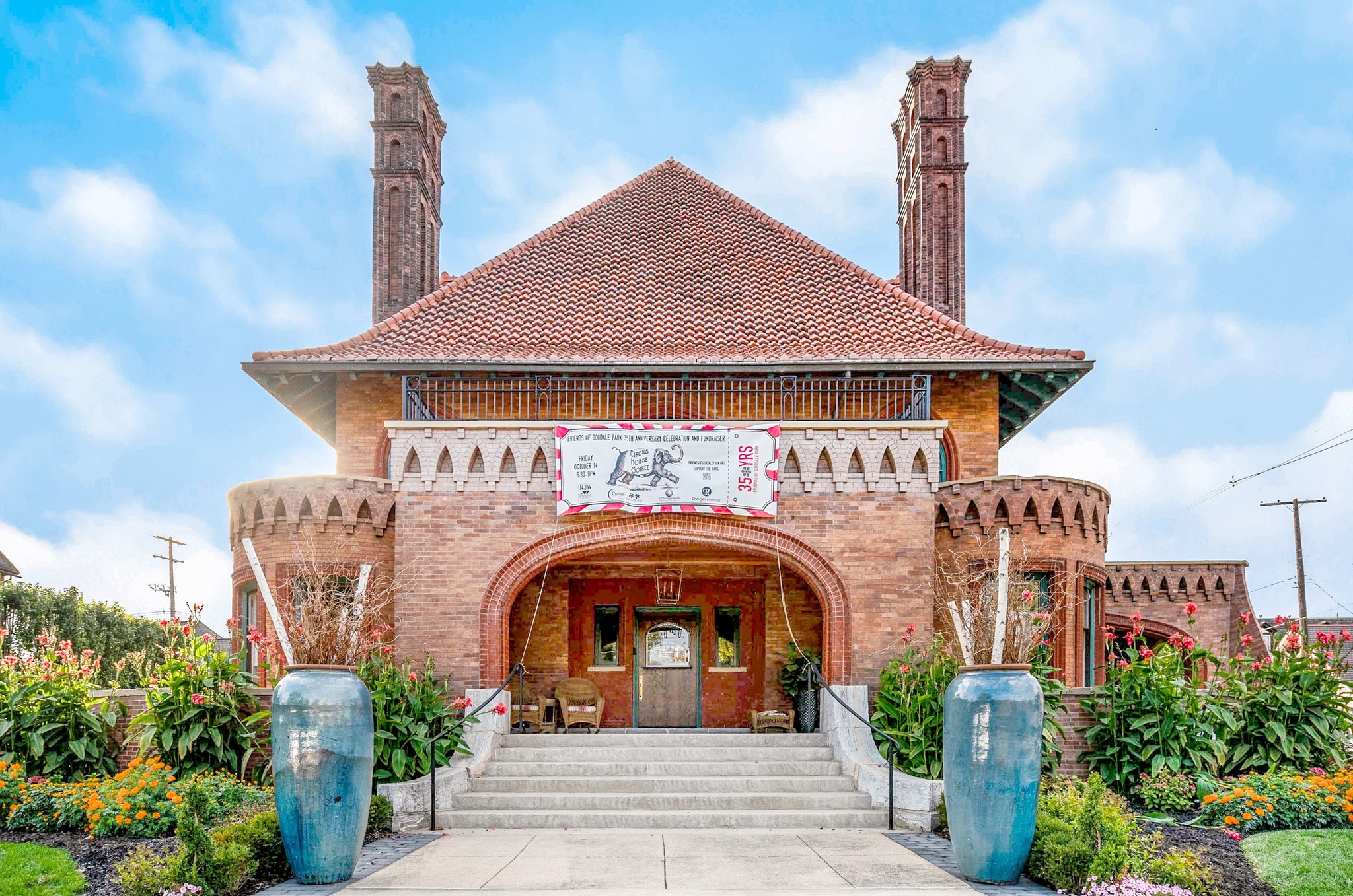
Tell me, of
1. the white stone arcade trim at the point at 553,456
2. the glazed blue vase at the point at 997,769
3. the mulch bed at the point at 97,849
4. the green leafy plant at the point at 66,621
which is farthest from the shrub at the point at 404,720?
the green leafy plant at the point at 66,621

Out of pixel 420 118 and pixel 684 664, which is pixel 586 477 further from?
pixel 420 118

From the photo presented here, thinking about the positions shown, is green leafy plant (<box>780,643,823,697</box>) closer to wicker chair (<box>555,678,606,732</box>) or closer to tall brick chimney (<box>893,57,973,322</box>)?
wicker chair (<box>555,678,606,732</box>)

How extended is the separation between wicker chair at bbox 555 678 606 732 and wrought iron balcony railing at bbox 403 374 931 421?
4437 mm

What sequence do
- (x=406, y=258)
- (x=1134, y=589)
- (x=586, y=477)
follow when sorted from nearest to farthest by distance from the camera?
(x=586, y=477) → (x=406, y=258) → (x=1134, y=589)

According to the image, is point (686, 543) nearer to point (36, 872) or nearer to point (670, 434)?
point (670, 434)

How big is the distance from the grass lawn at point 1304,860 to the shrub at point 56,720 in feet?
39.7

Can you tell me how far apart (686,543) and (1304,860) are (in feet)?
27.6

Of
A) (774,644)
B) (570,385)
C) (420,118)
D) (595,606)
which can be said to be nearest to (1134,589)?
(774,644)

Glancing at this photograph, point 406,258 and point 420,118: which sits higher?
point 420,118

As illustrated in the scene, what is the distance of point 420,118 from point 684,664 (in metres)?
11.7

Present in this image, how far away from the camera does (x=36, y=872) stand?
31.4ft

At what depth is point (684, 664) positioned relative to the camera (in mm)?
19453

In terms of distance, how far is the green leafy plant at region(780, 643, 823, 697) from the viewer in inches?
714

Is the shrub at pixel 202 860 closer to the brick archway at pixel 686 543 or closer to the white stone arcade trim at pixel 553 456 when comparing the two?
the brick archway at pixel 686 543
